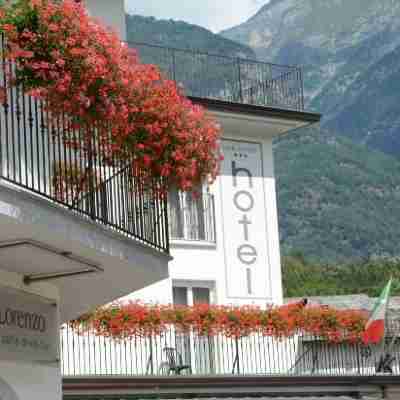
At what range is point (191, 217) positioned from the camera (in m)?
30.5

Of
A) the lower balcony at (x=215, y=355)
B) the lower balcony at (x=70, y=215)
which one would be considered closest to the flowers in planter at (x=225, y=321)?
the lower balcony at (x=215, y=355)

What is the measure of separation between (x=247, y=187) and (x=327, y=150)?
11445cm

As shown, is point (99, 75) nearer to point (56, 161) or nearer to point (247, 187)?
point (56, 161)

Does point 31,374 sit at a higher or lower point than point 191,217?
lower

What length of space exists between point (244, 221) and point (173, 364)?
586 centimetres

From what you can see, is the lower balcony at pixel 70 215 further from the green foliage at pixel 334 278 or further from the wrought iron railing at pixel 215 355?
the green foliage at pixel 334 278

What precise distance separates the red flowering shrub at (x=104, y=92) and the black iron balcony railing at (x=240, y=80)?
16.0 metres

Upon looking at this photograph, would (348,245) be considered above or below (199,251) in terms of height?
above

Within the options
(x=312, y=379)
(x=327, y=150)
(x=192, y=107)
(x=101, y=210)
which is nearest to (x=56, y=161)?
(x=101, y=210)

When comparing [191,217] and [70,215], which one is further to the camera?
[191,217]

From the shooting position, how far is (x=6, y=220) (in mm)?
11711

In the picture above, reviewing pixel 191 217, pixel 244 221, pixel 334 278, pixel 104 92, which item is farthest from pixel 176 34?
pixel 104 92

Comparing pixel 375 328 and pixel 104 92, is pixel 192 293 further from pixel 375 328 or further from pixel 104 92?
pixel 104 92

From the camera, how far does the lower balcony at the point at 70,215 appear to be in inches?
490
